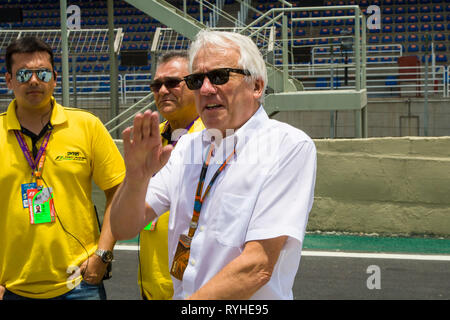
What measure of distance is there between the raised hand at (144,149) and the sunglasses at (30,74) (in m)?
1.43

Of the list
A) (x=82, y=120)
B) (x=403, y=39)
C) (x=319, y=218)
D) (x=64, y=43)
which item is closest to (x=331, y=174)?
(x=319, y=218)

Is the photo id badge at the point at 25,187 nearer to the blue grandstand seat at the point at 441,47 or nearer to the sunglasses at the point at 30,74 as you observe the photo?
the sunglasses at the point at 30,74

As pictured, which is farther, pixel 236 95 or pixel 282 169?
pixel 236 95

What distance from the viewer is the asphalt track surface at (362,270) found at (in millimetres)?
5785

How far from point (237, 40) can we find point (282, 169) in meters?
0.50

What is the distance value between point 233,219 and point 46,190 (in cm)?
149

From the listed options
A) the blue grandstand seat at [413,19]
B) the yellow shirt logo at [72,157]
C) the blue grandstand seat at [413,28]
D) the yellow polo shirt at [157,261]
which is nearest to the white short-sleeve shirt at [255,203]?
the yellow polo shirt at [157,261]

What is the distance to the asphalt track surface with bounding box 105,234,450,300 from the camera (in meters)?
5.79

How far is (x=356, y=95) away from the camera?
10992 millimetres

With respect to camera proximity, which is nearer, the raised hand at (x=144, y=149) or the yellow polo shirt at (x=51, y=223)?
the raised hand at (x=144, y=149)

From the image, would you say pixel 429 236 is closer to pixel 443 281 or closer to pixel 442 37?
pixel 443 281

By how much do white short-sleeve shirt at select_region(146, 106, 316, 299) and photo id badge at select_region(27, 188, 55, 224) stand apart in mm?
1232

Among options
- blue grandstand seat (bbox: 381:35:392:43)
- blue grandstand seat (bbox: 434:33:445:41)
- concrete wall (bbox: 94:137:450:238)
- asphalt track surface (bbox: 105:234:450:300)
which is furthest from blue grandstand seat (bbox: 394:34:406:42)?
asphalt track surface (bbox: 105:234:450:300)

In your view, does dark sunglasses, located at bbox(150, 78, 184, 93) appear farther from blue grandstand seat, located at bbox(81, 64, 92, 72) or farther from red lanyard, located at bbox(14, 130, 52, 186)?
blue grandstand seat, located at bbox(81, 64, 92, 72)
